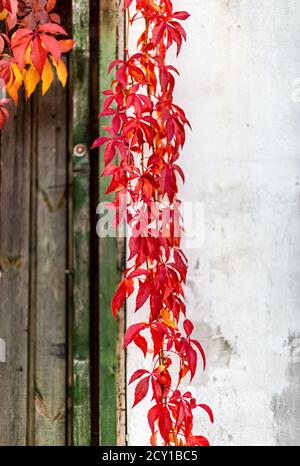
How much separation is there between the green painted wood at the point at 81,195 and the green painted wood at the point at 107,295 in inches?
3.5

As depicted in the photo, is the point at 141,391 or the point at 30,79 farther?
the point at 30,79

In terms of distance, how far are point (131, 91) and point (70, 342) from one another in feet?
3.27

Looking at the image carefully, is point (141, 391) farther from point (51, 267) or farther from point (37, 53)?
point (37, 53)

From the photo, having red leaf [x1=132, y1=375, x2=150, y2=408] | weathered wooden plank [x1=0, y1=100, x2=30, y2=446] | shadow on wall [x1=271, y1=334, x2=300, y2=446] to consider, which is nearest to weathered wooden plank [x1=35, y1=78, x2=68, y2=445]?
weathered wooden plank [x1=0, y1=100, x2=30, y2=446]

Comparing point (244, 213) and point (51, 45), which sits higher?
point (51, 45)

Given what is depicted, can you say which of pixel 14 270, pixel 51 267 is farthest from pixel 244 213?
pixel 14 270

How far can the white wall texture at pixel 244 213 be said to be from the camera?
1983 mm

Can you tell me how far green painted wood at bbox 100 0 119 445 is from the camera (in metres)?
1.99

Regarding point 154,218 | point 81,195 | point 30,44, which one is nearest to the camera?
point 30,44

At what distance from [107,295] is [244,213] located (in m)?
0.58

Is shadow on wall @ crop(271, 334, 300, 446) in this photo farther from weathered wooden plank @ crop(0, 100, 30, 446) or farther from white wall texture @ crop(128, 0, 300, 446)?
weathered wooden plank @ crop(0, 100, 30, 446)

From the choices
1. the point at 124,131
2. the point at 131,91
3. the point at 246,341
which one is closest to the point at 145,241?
the point at 124,131

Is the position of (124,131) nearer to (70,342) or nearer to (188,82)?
(188,82)

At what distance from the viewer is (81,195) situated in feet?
7.05
